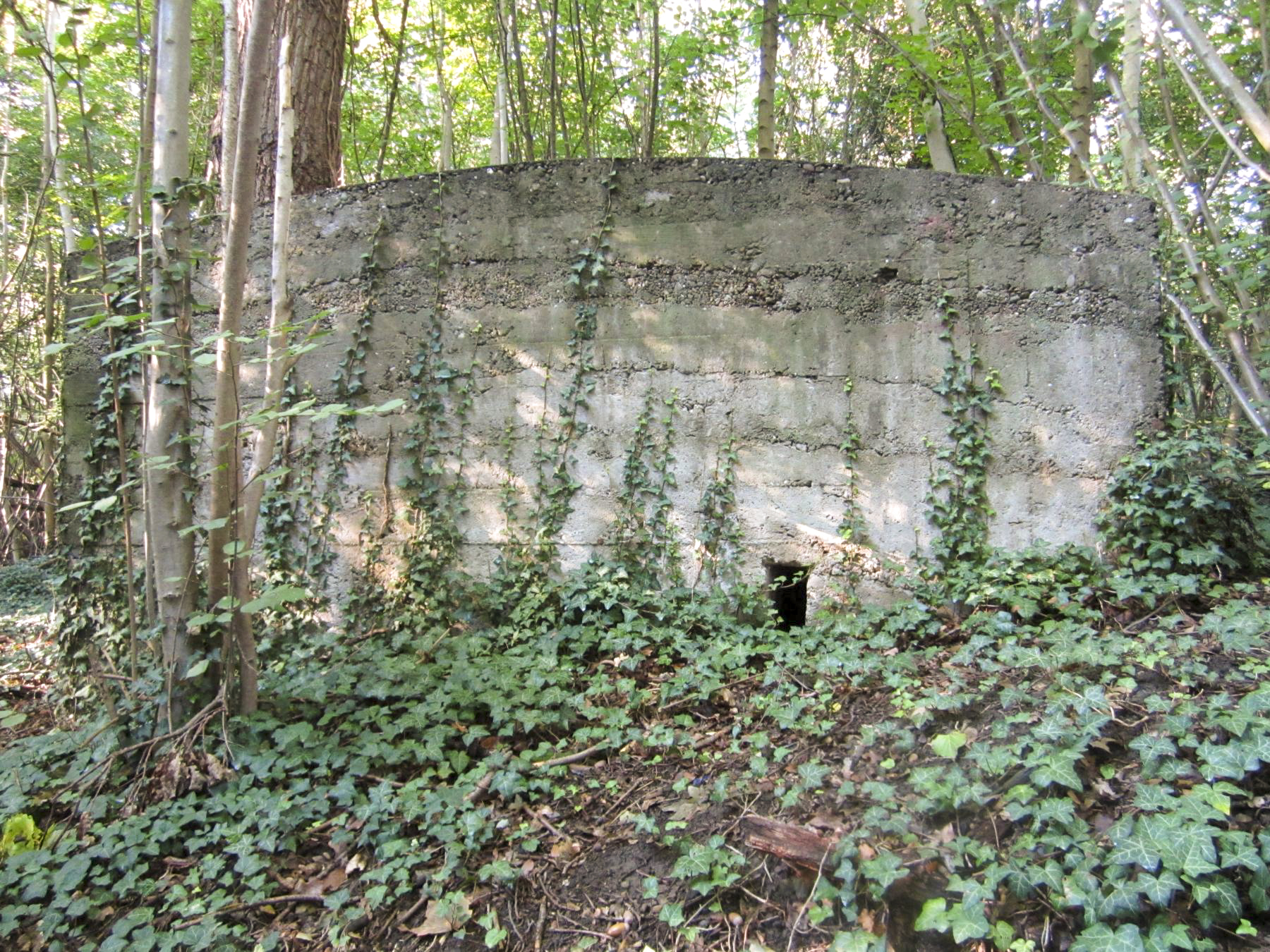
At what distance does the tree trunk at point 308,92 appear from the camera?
4.92 meters

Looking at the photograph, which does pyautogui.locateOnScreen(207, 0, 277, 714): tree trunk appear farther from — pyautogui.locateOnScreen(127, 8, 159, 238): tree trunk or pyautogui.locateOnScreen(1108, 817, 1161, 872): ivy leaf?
pyautogui.locateOnScreen(1108, 817, 1161, 872): ivy leaf

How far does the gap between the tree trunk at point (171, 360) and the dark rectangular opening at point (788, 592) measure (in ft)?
9.19

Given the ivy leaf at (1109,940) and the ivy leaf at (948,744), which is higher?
the ivy leaf at (948,744)

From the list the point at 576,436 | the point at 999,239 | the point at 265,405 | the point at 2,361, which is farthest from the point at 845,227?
the point at 2,361

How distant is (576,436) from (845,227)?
1.86m

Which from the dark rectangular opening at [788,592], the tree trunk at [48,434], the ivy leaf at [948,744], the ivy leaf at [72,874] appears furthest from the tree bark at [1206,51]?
the tree trunk at [48,434]

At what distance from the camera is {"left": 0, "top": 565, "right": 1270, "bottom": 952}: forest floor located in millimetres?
2107

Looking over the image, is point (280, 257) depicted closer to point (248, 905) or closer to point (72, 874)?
point (72, 874)

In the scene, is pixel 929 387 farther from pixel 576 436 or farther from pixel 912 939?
pixel 912 939

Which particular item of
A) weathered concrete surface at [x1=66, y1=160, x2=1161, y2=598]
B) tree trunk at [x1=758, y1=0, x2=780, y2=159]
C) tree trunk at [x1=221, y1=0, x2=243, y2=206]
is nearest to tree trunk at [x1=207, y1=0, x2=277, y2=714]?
tree trunk at [x1=221, y1=0, x2=243, y2=206]

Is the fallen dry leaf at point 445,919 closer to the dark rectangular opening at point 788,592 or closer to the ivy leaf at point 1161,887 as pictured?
the ivy leaf at point 1161,887

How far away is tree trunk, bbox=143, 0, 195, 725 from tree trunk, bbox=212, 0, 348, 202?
1.74m

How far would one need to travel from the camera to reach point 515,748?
10.5 ft

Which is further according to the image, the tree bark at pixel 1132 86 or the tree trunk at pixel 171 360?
the tree bark at pixel 1132 86
